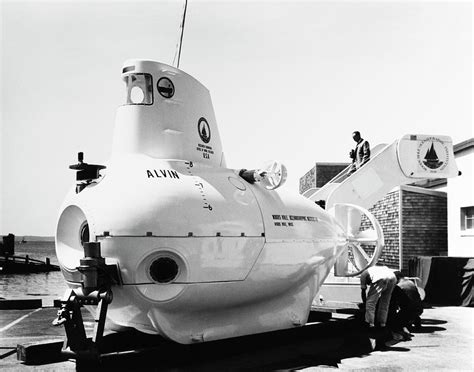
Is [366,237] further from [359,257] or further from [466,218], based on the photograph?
[466,218]

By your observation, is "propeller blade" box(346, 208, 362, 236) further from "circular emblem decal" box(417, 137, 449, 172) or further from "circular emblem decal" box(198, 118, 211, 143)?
"circular emblem decal" box(198, 118, 211, 143)

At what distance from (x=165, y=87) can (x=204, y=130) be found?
87cm

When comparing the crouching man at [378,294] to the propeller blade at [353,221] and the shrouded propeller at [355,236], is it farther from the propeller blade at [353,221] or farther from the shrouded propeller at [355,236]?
the propeller blade at [353,221]

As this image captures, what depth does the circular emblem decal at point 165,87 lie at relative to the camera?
7.74 m

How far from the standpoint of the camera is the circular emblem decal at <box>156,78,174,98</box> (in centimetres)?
774

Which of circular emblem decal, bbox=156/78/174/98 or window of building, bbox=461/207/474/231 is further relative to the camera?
window of building, bbox=461/207/474/231

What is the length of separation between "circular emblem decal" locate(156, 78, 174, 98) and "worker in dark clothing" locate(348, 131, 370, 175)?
19.3 feet

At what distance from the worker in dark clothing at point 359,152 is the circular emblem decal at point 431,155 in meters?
1.16

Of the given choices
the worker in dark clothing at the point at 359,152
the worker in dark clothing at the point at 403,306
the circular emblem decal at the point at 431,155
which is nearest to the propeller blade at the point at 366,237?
the worker in dark clothing at the point at 403,306

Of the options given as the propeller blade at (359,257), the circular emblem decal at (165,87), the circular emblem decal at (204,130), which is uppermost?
the circular emblem decal at (165,87)

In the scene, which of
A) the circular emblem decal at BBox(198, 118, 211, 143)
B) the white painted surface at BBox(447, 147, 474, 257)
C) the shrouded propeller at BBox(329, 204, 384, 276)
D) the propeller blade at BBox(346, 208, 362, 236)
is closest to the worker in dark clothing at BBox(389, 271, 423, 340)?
the shrouded propeller at BBox(329, 204, 384, 276)

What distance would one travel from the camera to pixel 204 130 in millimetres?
8289

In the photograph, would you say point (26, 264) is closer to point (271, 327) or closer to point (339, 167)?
point (339, 167)

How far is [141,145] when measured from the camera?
7625 mm
